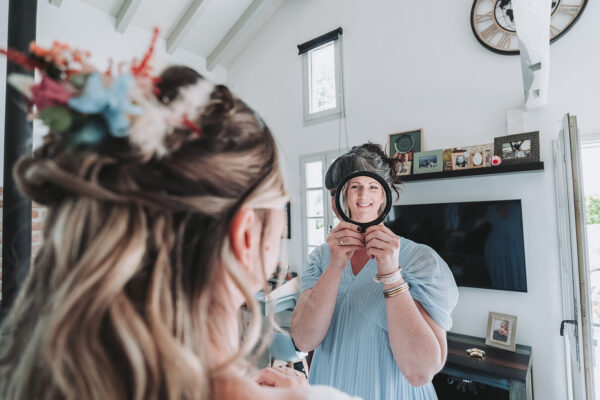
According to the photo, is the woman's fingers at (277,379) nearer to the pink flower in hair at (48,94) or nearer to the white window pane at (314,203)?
the pink flower in hair at (48,94)

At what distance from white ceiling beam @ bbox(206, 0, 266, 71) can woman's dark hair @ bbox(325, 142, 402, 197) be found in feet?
11.8

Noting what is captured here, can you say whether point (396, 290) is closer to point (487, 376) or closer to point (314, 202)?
point (487, 376)

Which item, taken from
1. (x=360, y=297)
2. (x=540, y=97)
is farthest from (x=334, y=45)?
(x=360, y=297)

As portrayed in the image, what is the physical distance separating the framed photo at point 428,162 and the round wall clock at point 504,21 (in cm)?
95

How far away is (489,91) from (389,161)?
208 cm

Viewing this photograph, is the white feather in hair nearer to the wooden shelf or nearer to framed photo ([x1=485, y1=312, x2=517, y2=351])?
the wooden shelf

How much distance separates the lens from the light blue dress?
100 centimetres

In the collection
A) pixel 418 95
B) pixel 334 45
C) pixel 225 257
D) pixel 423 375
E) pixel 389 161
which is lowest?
pixel 423 375

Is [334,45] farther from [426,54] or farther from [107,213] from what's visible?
[107,213]

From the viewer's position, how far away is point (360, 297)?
108cm

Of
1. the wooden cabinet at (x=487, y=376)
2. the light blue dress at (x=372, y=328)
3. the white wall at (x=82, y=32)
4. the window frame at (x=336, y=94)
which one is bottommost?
the wooden cabinet at (x=487, y=376)

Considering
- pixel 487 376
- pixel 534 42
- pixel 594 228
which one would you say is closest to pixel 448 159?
pixel 534 42

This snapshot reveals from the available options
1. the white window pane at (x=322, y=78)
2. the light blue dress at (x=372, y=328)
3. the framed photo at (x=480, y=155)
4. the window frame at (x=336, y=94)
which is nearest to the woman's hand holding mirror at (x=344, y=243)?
A: the light blue dress at (x=372, y=328)

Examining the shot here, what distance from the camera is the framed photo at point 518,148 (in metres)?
2.38
